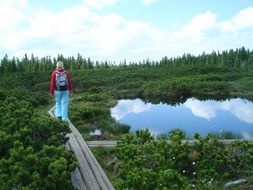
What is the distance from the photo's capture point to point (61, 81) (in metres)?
15.3

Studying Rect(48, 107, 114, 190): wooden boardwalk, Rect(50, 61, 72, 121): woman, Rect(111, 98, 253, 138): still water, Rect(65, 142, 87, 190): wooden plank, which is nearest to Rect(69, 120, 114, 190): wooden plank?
Rect(48, 107, 114, 190): wooden boardwalk

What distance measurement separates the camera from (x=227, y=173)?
11.4 metres

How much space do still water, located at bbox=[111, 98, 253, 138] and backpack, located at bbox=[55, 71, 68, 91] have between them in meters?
6.95

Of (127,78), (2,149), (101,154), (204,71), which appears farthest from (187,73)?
(2,149)

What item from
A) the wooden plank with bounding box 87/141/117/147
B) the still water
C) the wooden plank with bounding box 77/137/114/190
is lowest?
the still water

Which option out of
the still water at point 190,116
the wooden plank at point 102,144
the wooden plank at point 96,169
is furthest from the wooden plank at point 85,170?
the still water at point 190,116

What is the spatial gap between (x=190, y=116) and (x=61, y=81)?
1456 centimetres

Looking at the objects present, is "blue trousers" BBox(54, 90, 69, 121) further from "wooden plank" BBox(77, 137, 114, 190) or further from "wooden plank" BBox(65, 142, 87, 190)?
"wooden plank" BBox(65, 142, 87, 190)

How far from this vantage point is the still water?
23.6m

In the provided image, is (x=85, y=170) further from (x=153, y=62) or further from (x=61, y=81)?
(x=153, y=62)

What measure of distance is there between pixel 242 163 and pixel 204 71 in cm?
5345

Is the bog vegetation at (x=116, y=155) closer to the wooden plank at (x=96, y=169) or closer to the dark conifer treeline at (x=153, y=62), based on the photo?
the wooden plank at (x=96, y=169)

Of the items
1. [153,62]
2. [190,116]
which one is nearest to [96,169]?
[190,116]

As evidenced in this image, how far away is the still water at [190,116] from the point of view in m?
23.6
